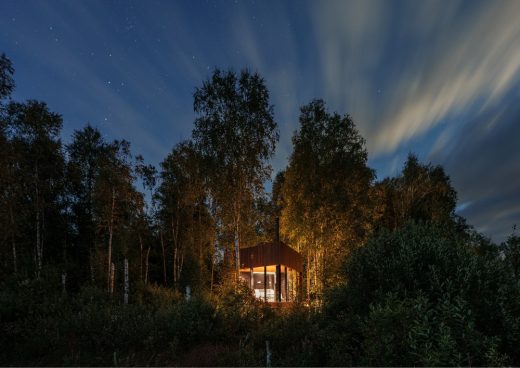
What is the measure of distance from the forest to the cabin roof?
6.24 ft

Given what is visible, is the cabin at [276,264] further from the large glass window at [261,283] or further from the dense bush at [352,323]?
the dense bush at [352,323]

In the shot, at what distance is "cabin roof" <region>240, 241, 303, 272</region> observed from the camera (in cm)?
1986

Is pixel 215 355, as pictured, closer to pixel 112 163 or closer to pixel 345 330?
pixel 345 330

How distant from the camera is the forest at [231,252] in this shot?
22.0ft

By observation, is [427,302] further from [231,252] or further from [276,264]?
[231,252]

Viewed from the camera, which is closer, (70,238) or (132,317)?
(132,317)

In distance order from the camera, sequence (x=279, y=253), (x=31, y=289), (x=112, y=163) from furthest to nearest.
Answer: (x=112, y=163)
(x=279, y=253)
(x=31, y=289)

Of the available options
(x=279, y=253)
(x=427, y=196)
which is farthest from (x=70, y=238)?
(x=427, y=196)

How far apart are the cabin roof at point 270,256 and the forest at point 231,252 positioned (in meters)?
1.90

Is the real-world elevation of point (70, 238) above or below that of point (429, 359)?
above

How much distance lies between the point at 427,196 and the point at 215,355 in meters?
29.6

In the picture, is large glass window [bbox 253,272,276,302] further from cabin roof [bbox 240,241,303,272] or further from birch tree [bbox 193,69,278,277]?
birch tree [bbox 193,69,278,277]

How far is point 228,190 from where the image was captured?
20.1 m

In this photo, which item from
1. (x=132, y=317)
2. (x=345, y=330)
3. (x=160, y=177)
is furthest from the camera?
(x=160, y=177)
